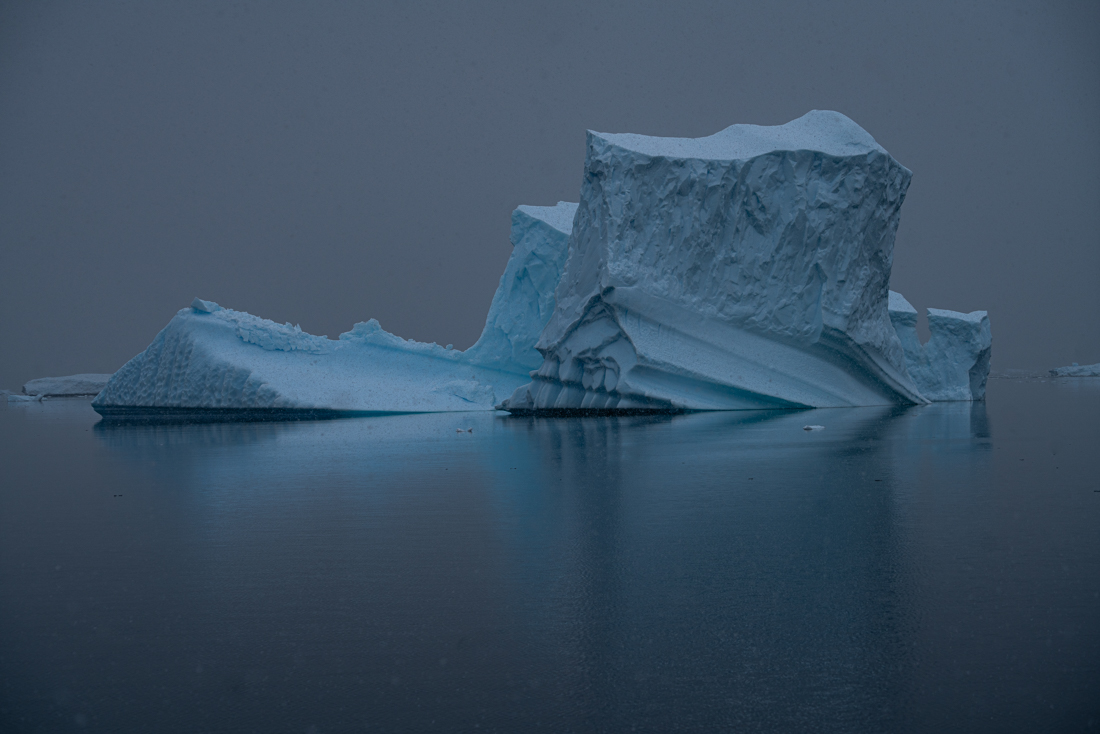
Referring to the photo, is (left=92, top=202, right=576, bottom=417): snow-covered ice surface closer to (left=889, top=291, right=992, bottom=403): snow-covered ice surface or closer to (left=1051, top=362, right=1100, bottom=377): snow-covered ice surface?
(left=889, top=291, right=992, bottom=403): snow-covered ice surface

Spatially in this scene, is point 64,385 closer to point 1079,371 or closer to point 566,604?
point 566,604

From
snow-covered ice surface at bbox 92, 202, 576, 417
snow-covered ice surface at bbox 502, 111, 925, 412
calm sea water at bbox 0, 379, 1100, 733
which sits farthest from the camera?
snow-covered ice surface at bbox 92, 202, 576, 417

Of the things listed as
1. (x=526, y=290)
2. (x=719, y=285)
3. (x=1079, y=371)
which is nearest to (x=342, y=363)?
(x=526, y=290)

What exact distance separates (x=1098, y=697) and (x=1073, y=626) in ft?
1.30

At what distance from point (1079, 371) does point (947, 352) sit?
26573 mm

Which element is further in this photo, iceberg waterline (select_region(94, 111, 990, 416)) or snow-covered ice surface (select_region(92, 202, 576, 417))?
snow-covered ice surface (select_region(92, 202, 576, 417))

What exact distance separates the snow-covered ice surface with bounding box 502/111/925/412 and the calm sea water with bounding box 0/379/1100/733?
297 inches

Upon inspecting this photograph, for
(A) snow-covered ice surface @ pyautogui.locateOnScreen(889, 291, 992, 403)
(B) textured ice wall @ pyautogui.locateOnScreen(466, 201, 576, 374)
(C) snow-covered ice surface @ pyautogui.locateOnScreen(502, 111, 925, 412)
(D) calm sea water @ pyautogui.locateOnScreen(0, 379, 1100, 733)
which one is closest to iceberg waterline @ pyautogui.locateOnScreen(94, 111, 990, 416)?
(C) snow-covered ice surface @ pyautogui.locateOnScreen(502, 111, 925, 412)

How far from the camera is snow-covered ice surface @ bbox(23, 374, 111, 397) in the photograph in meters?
34.8

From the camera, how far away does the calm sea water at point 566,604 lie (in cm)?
148

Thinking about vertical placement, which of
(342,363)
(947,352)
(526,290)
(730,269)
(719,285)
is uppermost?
(526,290)

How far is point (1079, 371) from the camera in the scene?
124 ft

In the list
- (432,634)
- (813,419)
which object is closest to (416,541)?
(432,634)

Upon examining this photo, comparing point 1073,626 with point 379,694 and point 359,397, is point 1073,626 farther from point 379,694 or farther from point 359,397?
point 359,397
